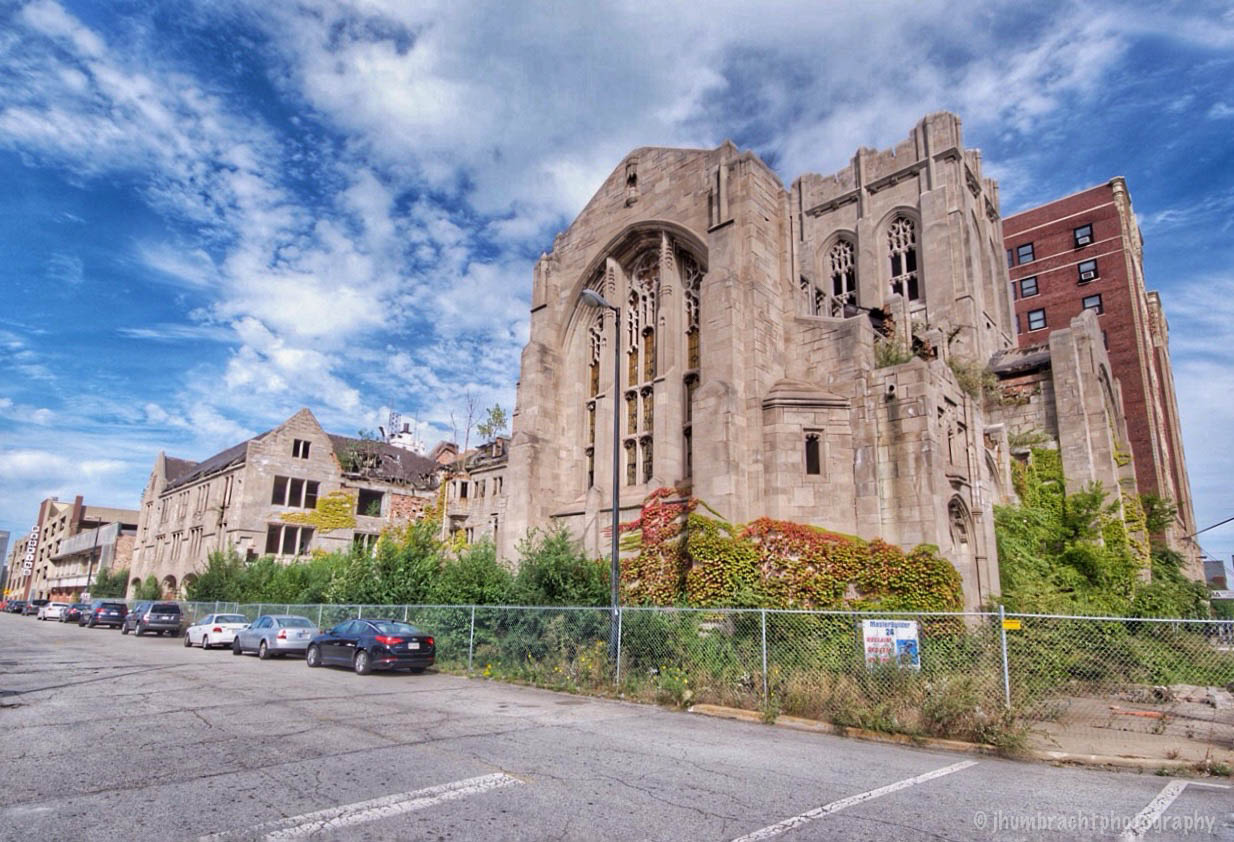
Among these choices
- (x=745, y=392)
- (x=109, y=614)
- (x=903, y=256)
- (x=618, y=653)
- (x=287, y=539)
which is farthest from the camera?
(x=287, y=539)

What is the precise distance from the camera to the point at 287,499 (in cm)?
4278

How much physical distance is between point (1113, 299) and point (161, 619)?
2302 inches

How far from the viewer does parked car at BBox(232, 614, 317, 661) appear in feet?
69.1

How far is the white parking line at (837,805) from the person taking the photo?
214 inches

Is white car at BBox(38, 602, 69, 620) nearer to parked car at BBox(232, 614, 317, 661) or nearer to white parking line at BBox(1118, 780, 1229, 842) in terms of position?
parked car at BBox(232, 614, 317, 661)

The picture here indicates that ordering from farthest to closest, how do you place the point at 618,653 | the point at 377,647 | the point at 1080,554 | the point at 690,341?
1. the point at 1080,554
2. the point at 690,341
3. the point at 377,647
4. the point at 618,653

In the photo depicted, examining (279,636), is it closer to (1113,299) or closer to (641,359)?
(641,359)

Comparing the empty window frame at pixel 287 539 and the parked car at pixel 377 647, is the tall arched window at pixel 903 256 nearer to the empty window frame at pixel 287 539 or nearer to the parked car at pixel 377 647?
the parked car at pixel 377 647

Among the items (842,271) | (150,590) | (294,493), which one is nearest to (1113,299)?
(842,271)

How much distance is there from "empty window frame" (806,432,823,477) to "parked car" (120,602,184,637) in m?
30.3

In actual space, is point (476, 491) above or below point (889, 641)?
above

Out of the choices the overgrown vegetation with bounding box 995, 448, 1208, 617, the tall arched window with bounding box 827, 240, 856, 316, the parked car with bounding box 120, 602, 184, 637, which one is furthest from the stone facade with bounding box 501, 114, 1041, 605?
the parked car with bounding box 120, 602, 184, 637

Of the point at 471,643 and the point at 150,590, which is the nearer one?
the point at 471,643

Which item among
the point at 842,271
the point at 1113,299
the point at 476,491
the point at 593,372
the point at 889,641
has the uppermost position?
the point at 1113,299
